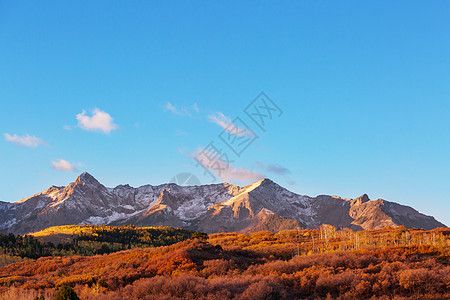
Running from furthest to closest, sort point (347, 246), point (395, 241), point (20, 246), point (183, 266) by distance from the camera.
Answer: point (20, 246) < point (395, 241) < point (347, 246) < point (183, 266)

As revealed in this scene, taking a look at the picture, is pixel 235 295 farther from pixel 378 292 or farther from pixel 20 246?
pixel 20 246

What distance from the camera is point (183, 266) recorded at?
25500 millimetres

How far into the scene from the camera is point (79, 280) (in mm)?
25922

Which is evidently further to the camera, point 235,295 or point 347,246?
point 347,246

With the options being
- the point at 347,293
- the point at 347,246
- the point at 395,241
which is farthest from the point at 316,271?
the point at 395,241

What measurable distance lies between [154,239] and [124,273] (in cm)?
10016

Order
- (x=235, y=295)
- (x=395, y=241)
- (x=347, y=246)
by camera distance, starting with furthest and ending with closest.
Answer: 1. (x=395, y=241)
2. (x=347, y=246)
3. (x=235, y=295)

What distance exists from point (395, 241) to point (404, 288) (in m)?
26.9

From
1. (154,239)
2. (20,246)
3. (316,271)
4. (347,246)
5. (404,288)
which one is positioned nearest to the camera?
(404,288)

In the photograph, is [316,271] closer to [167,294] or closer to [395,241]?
[167,294]

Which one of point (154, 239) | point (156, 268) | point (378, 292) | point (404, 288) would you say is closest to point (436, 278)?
point (404, 288)

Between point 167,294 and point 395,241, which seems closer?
→ point 167,294

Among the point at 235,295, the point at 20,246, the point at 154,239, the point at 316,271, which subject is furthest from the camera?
the point at 154,239

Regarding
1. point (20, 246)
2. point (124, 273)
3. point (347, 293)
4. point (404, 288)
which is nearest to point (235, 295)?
point (347, 293)
